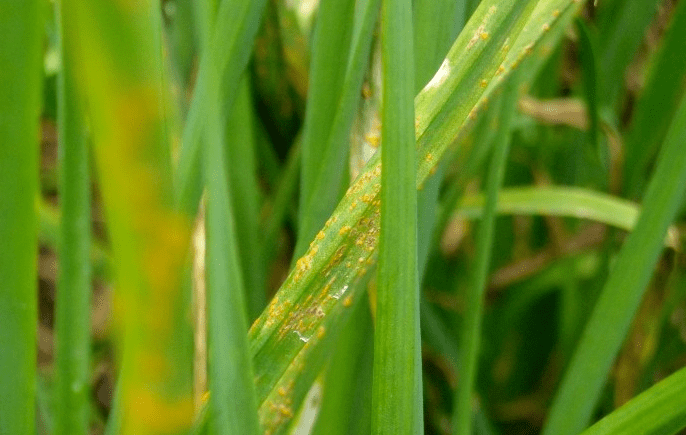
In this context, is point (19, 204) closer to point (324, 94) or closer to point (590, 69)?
point (324, 94)

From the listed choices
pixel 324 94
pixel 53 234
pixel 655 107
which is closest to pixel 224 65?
pixel 324 94

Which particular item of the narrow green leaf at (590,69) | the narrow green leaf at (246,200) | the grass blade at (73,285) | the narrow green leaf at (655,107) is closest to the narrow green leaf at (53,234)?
the narrow green leaf at (246,200)

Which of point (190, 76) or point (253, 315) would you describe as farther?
point (190, 76)

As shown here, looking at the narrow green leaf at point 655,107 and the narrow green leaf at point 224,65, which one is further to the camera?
the narrow green leaf at point 655,107

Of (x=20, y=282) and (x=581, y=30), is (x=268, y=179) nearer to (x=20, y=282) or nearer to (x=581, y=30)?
(x=581, y=30)

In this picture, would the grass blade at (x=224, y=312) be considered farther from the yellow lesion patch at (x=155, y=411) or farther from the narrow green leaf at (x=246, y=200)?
the narrow green leaf at (x=246, y=200)

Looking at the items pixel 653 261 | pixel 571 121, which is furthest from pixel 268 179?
pixel 653 261
